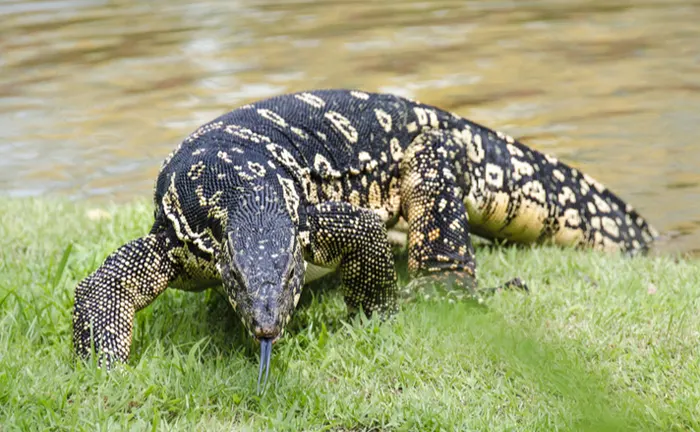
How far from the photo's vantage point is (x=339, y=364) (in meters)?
3.49

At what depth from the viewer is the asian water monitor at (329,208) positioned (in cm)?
336

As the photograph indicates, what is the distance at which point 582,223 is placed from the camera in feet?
18.4

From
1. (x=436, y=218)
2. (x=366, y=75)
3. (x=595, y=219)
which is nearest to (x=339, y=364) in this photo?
(x=436, y=218)

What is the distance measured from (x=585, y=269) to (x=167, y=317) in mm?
2233

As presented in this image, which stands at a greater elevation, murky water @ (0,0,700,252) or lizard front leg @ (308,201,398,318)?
lizard front leg @ (308,201,398,318)

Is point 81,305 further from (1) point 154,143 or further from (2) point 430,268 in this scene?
(1) point 154,143

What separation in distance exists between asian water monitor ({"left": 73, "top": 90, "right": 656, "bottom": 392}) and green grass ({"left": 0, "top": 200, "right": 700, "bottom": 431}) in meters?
0.20

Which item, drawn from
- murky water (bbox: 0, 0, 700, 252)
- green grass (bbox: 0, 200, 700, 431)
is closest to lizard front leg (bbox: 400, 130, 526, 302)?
green grass (bbox: 0, 200, 700, 431)

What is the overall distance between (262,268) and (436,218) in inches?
66.5

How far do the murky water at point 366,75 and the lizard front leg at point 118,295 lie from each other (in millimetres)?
3738

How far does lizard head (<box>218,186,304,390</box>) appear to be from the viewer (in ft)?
9.59

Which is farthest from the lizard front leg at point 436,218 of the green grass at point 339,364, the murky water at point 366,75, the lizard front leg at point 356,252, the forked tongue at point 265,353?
the murky water at point 366,75

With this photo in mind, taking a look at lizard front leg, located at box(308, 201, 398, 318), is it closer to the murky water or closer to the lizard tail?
the lizard tail

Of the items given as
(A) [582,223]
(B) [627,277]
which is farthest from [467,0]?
(B) [627,277]
